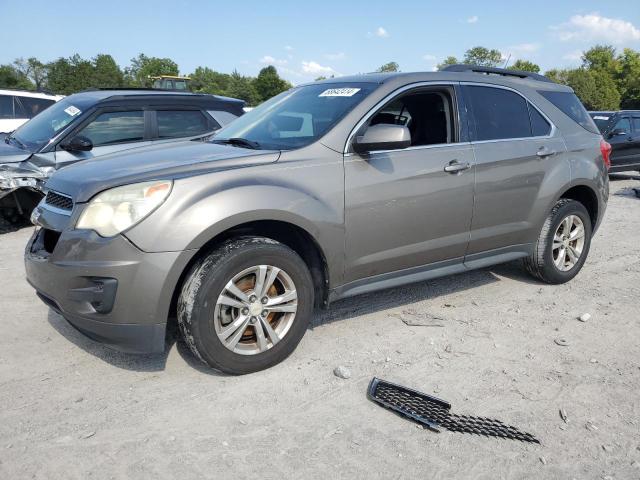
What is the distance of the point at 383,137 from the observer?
3318 mm

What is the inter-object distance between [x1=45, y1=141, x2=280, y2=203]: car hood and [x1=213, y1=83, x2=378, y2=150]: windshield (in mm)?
284

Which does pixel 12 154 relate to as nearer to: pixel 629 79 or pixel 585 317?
pixel 585 317

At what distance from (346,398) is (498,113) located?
2639mm

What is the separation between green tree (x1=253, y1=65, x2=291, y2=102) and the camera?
83312 millimetres

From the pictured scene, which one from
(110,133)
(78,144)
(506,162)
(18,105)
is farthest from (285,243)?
(18,105)

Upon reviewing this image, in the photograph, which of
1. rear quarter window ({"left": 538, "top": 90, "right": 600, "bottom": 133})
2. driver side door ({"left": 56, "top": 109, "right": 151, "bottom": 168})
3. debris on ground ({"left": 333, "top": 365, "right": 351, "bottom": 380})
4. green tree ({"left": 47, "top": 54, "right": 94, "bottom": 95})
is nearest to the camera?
debris on ground ({"left": 333, "top": 365, "right": 351, "bottom": 380})

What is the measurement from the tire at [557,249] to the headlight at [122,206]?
3295mm

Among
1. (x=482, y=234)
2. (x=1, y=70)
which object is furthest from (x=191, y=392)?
(x=1, y=70)

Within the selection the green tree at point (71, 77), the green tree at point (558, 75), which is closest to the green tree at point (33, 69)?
the green tree at point (71, 77)

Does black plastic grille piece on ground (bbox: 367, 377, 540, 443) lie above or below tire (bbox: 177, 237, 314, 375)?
below

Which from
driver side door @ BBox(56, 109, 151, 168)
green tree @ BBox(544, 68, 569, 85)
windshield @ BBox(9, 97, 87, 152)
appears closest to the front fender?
driver side door @ BBox(56, 109, 151, 168)

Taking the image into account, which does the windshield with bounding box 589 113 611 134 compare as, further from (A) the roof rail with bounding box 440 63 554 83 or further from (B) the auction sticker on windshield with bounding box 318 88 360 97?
(B) the auction sticker on windshield with bounding box 318 88 360 97

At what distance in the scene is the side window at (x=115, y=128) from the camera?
6488 mm

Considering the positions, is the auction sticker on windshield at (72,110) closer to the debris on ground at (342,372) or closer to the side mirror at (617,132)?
the debris on ground at (342,372)
